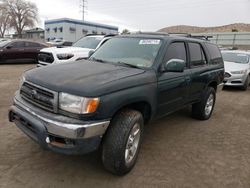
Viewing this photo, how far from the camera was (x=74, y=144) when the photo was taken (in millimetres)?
2705

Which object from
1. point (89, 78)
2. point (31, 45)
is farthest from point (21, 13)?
point (89, 78)

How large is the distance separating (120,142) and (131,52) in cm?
169

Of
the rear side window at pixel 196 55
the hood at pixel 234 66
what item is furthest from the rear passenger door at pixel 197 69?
the hood at pixel 234 66

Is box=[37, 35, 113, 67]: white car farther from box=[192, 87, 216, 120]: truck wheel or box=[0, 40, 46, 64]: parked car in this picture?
box=[0, 40, 46, 64]: parked car

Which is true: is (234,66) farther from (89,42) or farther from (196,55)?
(89,42)

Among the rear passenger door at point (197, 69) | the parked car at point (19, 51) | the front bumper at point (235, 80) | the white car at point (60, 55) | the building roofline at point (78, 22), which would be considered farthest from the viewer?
the building roofline at point (78, 22)

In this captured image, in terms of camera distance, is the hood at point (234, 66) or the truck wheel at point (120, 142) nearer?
the truck wheel at point (120, 142)

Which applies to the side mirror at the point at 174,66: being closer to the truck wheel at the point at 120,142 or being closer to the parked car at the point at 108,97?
the parked car at the point at 108,97

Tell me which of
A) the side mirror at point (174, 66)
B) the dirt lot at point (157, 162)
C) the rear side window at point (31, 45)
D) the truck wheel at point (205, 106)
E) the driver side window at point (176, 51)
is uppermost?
the driver side window at point (176, 51)

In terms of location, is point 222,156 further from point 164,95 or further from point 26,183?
point 26,183

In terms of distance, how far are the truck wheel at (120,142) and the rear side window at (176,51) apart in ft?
4.31

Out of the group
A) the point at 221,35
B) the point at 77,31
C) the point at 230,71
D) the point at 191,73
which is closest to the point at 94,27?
the point at 77,31

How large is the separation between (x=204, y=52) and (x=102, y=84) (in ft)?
10.4

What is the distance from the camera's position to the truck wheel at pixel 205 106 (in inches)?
210
